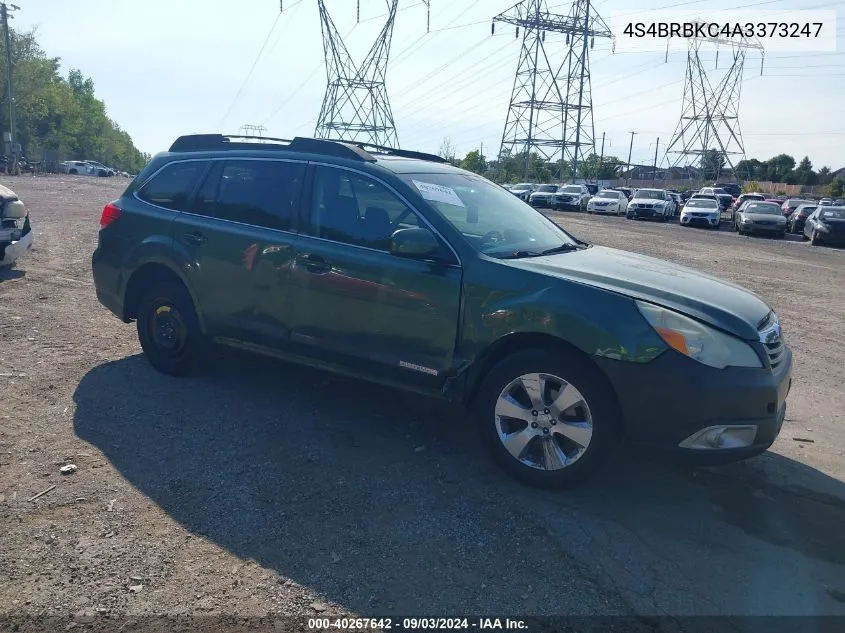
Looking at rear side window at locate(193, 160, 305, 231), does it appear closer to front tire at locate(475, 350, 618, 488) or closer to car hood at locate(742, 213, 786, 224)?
front tire at locate(475, 350, 618, 488)

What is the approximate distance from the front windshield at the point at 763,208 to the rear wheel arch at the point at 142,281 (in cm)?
2925

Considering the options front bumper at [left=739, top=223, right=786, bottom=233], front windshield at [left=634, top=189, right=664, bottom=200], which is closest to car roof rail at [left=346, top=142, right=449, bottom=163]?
front bumper at [left=739, top=223, right=786, bottom=233]

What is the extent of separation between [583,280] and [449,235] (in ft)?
2.90

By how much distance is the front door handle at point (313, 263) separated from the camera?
4754 millimetres

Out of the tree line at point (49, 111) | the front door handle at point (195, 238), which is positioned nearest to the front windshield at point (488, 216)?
the front door handle at point (195, 238)

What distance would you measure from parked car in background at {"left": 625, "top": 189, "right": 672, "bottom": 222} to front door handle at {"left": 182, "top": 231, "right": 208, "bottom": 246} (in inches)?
1344

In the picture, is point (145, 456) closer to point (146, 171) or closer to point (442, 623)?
point (442, 623)

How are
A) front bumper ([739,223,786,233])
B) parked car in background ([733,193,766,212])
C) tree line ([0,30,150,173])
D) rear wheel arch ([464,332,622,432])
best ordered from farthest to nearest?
Answer: tree line ([0,30,150,173]) < parked car in background ([733,193,766,212]) < front bumper ([739,223,786,233]) < rear wheel arch ([464,332,622,432])

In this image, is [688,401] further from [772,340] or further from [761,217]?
[761,217]

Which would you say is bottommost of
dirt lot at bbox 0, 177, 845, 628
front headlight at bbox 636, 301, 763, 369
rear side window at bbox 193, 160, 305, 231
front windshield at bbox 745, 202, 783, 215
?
dirt lot at bbox 0, 177, 845, 628

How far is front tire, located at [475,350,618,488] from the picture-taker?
387 cm

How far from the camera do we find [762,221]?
29.0m

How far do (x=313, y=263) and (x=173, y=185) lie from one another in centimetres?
177

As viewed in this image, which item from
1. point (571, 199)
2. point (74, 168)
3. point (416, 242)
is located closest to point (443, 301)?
point (416, 242)
